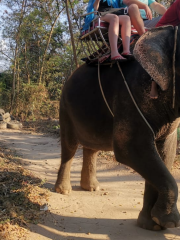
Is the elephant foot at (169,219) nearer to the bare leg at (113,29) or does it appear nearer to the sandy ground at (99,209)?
the sandy ground at (99,209)

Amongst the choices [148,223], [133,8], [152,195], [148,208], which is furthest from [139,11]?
[148,223]

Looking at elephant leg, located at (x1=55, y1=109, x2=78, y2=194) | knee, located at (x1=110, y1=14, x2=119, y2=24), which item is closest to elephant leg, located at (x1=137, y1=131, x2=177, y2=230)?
→ knee, located at (x1=110, y1=14, x2=119, y2=24)

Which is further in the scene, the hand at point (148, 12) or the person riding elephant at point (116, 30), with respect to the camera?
the hand at point (148, 12)

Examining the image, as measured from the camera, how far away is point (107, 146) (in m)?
3.25

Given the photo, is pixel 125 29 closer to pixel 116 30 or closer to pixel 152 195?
pixel 116 30

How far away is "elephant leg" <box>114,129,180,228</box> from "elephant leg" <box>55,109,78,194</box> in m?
1.45


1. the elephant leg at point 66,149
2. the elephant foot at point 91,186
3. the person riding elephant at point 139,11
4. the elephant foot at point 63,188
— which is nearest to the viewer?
the person riding elephant at point 139,11

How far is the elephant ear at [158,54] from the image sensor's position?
7.31 ft

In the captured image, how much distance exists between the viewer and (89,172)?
4383mm

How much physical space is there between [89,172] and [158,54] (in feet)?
8.29

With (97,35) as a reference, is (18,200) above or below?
below

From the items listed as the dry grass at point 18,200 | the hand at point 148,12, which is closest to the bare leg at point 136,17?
the hand at point 148,12

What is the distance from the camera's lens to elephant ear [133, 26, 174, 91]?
7.31 feet

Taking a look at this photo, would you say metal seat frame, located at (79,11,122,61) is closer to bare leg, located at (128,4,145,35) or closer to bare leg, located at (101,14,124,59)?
bare leg, located at (101,14,124,59)
